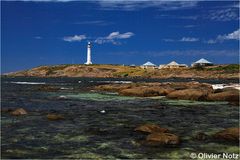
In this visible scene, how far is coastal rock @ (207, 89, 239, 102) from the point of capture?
3885 cm

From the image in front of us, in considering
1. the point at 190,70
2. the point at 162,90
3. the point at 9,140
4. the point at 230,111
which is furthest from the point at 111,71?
the point at 9,140

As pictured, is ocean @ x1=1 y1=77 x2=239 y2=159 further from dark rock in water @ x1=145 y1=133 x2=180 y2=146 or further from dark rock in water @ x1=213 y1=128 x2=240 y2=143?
dark rock in water @ x1=213 y1=128 x2=240 y2=143

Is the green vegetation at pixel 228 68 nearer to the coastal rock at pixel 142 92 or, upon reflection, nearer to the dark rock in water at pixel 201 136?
the coastal rock at pixel 142 92

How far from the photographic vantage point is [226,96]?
39906 mm

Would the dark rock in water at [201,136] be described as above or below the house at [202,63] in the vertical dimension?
below

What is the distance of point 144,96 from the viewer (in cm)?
4775

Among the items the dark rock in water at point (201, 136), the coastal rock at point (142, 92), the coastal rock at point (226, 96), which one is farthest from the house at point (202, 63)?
the dark rock in water at point (201, 136)

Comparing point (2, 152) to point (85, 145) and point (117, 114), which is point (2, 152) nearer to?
point (85, 145)

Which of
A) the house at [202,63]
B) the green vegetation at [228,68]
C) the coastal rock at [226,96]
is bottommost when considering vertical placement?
the coastal rock at [226,96]

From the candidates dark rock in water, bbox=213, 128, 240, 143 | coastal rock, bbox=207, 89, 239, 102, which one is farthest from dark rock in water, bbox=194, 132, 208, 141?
coastal rock, bbox=207, 89, 239, 102

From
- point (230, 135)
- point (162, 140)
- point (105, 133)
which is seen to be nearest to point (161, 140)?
point (162, 140)

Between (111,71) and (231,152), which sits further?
(111,71)

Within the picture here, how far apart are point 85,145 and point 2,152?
142 inches

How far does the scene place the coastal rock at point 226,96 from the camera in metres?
38.8
